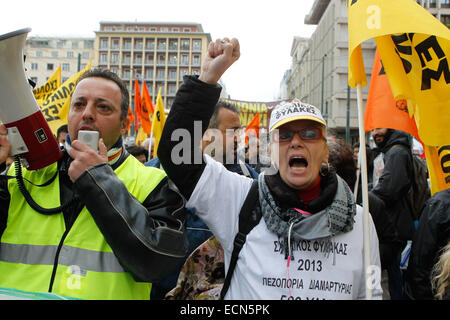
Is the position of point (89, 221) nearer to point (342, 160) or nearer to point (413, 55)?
point (413, 55)

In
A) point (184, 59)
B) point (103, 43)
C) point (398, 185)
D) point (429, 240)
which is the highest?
point (103, 43)

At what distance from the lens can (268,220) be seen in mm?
1657

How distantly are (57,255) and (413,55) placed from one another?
2.13 metres

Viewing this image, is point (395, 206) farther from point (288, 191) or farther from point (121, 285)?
point (121, 285)

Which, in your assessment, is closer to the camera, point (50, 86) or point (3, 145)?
point (3, 145)

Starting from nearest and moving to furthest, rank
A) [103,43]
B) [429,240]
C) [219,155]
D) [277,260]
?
[277,260]
[429,240]
[219,155]
[103,43]

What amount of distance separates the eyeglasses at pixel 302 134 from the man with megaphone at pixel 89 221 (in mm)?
630

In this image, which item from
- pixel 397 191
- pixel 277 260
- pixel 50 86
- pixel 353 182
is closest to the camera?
pixel 277 260

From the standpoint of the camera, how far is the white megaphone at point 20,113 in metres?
1.42

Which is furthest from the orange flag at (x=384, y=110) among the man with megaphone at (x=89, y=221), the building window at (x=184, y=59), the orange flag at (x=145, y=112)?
the building window at (x=184, y=59)

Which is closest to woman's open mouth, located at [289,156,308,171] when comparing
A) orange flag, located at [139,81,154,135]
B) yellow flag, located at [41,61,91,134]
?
yellow flag, located at [41,61,91,134]

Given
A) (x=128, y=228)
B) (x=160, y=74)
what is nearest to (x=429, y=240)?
(x=128, y=228)

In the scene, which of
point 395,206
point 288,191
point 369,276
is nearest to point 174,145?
point 288,191

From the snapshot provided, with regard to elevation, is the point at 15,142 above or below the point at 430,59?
below
